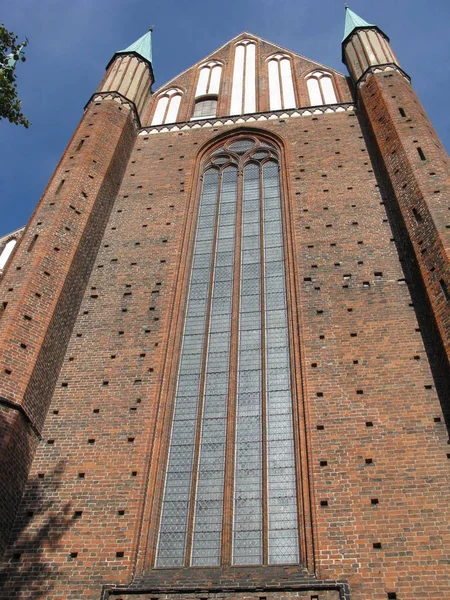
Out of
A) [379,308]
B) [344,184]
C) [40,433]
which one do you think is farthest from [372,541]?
[344,184]

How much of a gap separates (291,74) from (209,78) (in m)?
2.70

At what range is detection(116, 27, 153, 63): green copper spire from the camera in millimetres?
20250

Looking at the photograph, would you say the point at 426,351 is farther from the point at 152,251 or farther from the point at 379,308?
the point at 152,251

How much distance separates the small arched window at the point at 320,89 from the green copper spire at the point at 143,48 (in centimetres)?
520

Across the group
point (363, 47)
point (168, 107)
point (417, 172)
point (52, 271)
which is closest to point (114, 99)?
point (168, 107)

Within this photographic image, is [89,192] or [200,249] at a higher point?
[89,192]

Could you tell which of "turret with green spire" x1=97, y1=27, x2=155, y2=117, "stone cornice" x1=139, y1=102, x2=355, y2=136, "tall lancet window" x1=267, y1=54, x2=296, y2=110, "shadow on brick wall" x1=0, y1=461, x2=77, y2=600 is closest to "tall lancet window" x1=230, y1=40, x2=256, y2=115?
"tall lancet window" x1=267, y1=54, x2=296, y2=110

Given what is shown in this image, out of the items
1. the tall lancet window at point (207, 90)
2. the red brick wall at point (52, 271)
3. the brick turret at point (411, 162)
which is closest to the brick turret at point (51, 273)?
the red brick wall at point (52, 271)

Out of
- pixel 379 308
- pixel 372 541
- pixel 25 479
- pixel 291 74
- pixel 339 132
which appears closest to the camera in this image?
pixel 372 541

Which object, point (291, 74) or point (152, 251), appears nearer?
point (152, 251)

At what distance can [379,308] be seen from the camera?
10.7m

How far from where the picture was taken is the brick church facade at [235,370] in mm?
7957

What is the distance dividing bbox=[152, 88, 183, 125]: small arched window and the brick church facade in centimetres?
280

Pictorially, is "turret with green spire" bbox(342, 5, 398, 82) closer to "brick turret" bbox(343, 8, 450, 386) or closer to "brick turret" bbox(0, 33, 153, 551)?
"brick turret" bbox(343, 8, 450, 386)
